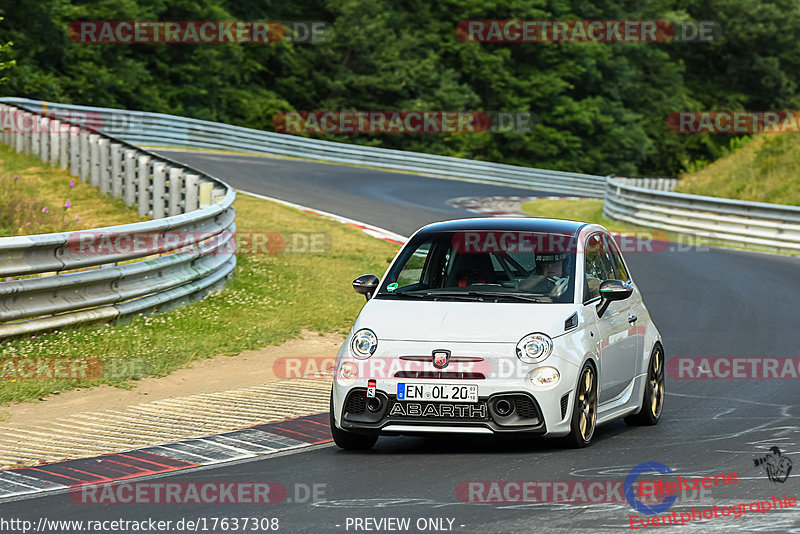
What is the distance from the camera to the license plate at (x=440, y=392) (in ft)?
25.8

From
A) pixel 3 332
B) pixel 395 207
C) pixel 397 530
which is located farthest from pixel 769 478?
pixel 395 207

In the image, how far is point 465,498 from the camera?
268 inches

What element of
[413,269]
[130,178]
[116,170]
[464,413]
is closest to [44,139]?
[116,170]

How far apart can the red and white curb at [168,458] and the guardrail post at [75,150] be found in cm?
1541

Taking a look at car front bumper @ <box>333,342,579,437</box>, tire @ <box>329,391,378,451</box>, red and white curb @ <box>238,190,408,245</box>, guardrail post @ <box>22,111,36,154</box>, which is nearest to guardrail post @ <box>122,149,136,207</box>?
red and white curb @ <box>238,190,408,245</box>

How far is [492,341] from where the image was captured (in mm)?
7926

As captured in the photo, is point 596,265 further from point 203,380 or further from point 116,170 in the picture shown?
point 116,170

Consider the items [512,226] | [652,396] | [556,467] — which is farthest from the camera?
[652,396]

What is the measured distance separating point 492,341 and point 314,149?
37.2 m

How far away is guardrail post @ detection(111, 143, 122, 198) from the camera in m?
21.6

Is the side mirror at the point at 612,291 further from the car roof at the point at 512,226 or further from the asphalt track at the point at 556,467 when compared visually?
the asphalt track at the point at 556,467

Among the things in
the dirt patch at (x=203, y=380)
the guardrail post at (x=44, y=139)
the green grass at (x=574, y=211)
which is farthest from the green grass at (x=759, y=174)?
the dirt patch at (x=203, y=380)

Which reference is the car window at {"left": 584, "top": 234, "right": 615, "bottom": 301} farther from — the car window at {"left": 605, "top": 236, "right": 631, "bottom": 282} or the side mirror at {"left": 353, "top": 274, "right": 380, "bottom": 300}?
the side mirror at {"left": 353, "top": 274, "right": 380, "bottom": 300}

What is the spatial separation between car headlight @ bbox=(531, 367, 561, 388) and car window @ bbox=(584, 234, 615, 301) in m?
0.99
